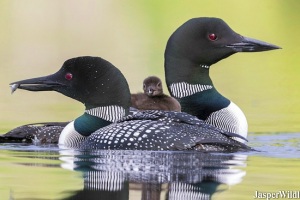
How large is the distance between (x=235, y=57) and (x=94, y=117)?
38.0 feet

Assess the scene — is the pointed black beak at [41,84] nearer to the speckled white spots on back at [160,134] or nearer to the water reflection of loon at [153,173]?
the water reflection of loon at [153,173]

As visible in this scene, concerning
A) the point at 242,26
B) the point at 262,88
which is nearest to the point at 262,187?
the point at 262,88

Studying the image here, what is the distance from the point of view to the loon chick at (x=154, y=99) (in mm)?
10617

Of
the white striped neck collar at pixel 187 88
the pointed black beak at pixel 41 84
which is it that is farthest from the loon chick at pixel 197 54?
the pointed black beak at pixel 41 84

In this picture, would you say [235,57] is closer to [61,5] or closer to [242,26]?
[242,26]

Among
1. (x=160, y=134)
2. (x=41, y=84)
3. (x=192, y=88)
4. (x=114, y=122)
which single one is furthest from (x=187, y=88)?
(x=160, y=134)

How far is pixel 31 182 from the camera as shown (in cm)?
731

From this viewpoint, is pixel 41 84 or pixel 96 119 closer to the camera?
pixel 96 119

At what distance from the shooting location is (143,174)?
759 cm

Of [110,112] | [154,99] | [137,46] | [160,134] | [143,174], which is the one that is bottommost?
[143,174]

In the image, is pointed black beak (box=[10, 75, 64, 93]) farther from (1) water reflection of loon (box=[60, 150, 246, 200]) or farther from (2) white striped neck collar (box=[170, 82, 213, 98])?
(2) white striped neck collar (box=[170, 82, 213, 98])

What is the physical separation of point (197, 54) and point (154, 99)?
102cm

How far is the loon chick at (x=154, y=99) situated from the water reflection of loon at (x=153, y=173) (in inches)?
66.3

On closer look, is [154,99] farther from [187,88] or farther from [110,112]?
[110,112]
